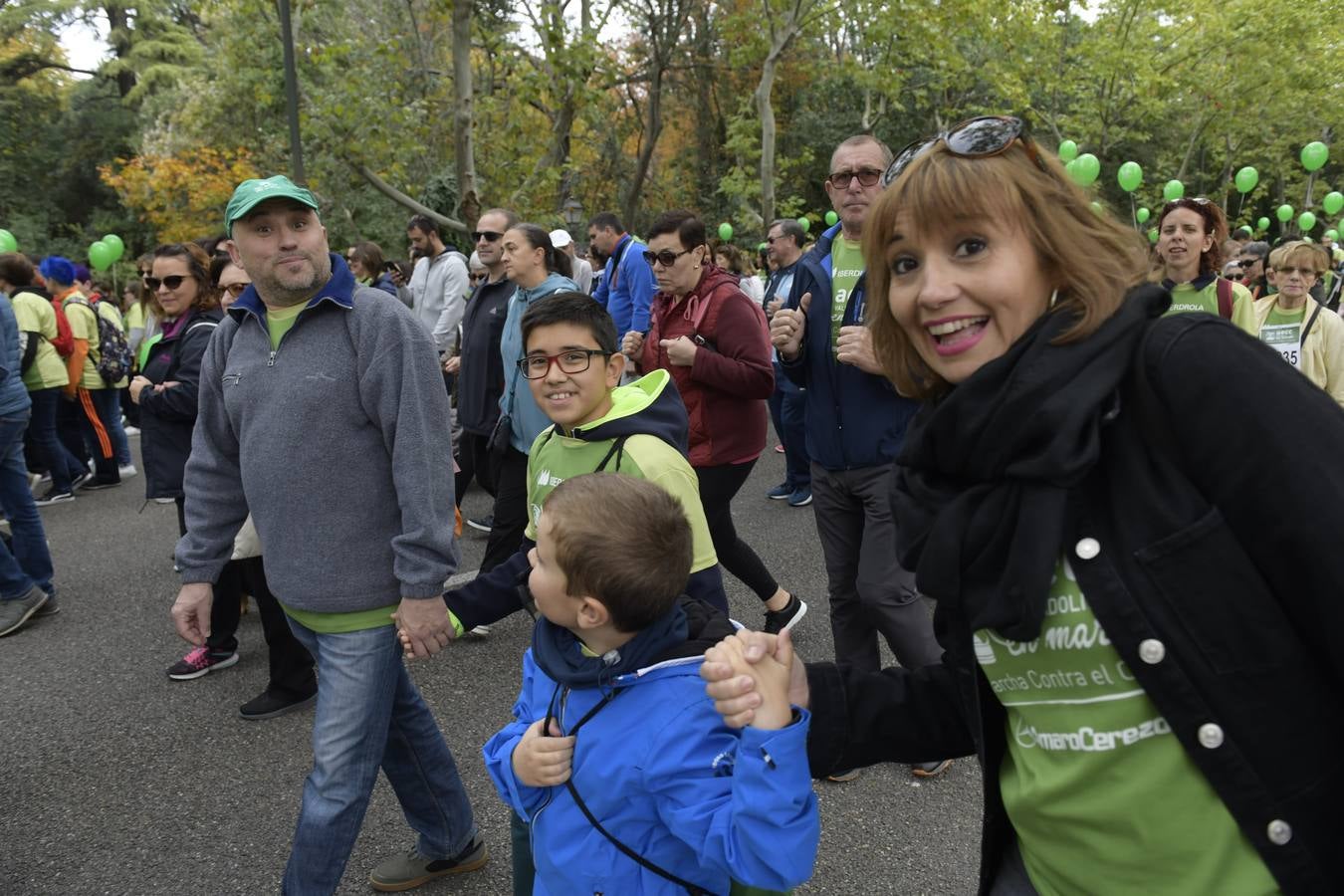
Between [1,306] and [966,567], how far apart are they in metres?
5.71

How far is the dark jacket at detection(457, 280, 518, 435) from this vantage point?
506cm

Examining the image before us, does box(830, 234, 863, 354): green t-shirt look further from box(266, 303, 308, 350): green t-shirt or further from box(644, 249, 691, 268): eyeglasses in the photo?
box(266, 303, 308, 350): green t-shirt

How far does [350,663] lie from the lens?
7.85 feet

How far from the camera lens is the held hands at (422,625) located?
2295 millimetres

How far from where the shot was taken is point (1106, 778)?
3.66ft

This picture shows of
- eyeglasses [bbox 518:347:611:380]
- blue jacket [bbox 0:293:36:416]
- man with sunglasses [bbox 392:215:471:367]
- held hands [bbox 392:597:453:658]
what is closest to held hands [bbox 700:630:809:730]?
held hands [bbox 392:597:453:658]

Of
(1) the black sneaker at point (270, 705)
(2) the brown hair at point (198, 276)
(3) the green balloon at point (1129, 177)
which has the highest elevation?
(3) the green balloon at point (1129, 177)

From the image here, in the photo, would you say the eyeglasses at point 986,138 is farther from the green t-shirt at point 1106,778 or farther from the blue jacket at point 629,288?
the blue jacket at point 629,288

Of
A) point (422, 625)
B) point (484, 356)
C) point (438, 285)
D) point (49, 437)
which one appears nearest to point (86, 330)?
point (49, 437)

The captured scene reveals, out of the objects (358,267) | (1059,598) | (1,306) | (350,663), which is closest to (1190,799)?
(1059,598)

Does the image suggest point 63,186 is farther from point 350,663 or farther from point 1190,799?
point 1190,799

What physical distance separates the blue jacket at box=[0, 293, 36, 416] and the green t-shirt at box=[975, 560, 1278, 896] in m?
5.62

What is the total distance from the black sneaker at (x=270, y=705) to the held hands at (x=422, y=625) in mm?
1988

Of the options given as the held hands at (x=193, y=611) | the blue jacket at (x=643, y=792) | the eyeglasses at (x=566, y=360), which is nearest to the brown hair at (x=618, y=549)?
the blue jacket at (x=643, y=792)
